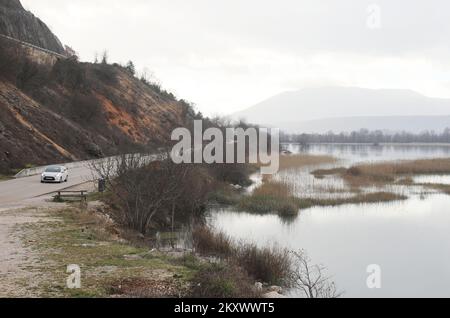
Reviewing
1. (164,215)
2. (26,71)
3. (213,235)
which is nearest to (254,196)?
(164,215)

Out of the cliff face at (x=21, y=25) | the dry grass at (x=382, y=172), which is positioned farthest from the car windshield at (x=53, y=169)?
the cliff face at (x=21, y=25)

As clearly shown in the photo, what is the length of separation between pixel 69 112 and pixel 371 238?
139ft

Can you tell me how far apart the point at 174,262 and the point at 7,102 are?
3398 centimetres

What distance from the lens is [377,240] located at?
24.4 meters

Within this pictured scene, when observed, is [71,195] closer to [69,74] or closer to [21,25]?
[69,74]

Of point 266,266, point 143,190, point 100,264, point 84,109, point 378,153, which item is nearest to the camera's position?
point 100,264

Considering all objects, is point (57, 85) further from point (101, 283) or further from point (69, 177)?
point (101, 283)

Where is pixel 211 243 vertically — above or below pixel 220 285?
below

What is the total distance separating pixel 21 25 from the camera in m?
67.1

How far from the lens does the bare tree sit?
48.7ft

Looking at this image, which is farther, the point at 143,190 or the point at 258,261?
the point at 143,190

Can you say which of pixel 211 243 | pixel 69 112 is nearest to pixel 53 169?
pixel 211 243

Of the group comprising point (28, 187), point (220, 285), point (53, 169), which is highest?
point (53, 169)

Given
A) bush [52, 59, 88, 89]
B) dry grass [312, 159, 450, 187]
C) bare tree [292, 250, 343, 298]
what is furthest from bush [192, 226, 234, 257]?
bush [52, 59, 88, 89]
